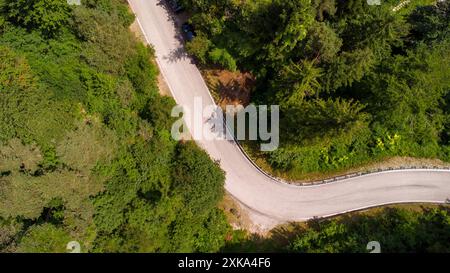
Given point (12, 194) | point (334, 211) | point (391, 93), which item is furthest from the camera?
point (334, 211)

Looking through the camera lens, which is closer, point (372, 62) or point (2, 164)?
point (2, 164)

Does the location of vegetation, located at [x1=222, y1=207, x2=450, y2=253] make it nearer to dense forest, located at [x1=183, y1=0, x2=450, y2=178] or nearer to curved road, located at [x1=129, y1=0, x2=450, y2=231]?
curved road, located at [x1=129, y1=0, x2=450, y2=231]

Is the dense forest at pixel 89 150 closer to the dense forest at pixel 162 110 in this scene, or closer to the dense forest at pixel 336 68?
the dense forest at pixel 162 110

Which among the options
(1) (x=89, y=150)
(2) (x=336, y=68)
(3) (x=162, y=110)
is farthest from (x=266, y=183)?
(1) (x=89, y=150)

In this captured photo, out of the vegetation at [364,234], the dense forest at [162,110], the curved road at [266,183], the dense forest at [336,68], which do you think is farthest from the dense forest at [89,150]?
the dense forest at [336,68]

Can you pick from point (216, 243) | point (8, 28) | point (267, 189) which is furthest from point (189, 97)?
point (8, 28)

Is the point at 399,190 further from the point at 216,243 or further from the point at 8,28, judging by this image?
the point at 8,28

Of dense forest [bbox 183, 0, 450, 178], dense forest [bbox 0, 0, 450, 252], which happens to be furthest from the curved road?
dense forest [bbox 183, 0, 450, 178]
